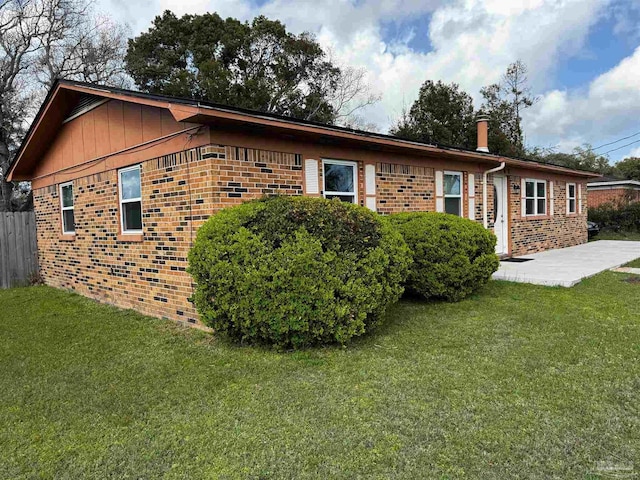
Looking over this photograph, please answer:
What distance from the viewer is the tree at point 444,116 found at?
1149 inches

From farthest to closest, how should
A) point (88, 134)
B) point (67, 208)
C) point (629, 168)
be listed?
point (629, 168) < point (67, 208) < point (88, 134)

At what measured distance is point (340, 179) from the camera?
23.5ft

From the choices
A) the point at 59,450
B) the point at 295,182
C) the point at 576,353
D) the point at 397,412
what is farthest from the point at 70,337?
the point at 576,353

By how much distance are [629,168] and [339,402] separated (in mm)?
46356

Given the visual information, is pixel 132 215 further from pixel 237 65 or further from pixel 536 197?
pixel 237 65

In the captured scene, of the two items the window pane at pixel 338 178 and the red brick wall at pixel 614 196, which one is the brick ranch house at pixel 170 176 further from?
the red brick wall at pixel 614 196

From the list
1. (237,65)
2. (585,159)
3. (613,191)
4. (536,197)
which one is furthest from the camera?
(585,159)

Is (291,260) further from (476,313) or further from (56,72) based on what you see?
(56,72)

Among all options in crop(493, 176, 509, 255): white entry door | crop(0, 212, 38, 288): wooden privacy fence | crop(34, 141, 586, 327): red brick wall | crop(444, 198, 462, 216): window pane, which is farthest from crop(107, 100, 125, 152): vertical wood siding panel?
crop(493, 176, 509, 255): white entry door

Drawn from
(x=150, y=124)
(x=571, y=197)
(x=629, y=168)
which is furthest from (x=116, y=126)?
(x=629, y=168)

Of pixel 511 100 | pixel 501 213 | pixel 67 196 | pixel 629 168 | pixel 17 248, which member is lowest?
pixel 17 248

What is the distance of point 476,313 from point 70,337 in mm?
5190

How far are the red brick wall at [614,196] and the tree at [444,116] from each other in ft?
25.9

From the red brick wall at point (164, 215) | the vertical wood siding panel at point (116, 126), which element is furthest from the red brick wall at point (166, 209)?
the vertical wood siding panel at point (116, 126)
